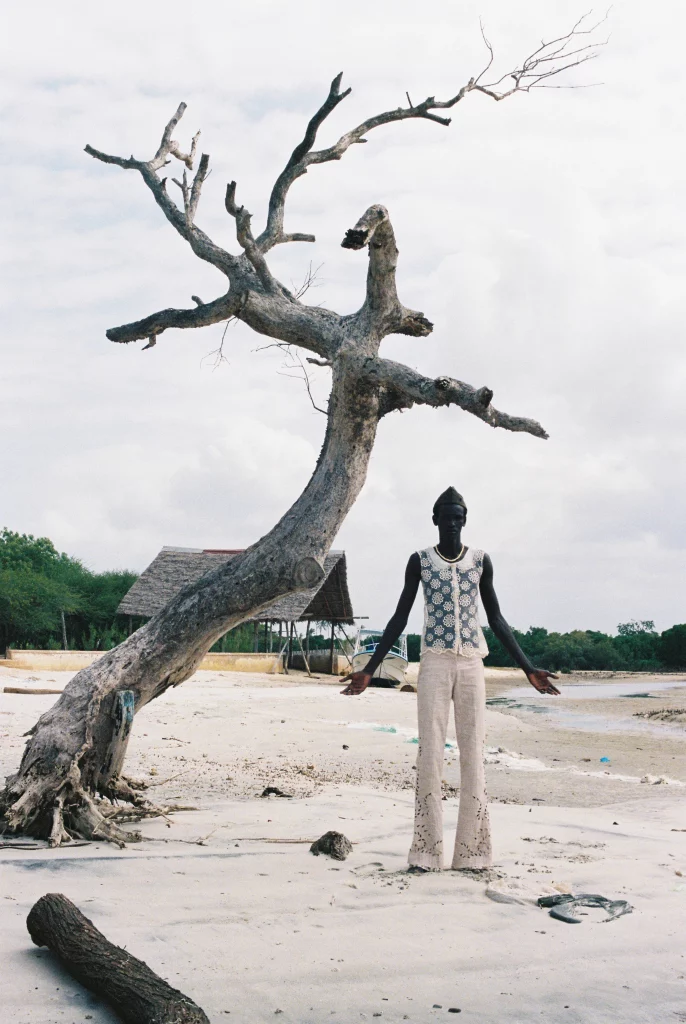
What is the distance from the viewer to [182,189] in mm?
8273

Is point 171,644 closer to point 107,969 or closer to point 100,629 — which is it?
point 107,969

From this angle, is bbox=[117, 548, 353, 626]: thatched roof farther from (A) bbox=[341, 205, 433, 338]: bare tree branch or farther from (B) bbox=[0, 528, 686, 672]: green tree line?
(A) bbox=[341, 205, 433, 338]: bare tree branch

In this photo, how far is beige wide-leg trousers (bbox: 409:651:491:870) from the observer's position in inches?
219

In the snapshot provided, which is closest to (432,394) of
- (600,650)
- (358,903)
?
(358,903)

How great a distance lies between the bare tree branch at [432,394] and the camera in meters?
6.52

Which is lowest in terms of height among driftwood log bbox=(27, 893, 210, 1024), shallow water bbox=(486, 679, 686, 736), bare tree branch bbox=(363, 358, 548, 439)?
shallow water bbox=(486, 679, 686, 736)

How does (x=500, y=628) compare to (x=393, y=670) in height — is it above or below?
above

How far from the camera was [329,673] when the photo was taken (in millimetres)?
33156

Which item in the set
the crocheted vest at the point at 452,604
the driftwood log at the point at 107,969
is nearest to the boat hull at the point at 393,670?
the crocheted vest at the point at 452,604

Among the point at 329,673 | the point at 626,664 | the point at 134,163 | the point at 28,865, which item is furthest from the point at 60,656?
the point at 626,664

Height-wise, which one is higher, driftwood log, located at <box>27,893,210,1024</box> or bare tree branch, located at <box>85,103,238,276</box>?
bare tree branch, located at <box>85,103,238,276</box>

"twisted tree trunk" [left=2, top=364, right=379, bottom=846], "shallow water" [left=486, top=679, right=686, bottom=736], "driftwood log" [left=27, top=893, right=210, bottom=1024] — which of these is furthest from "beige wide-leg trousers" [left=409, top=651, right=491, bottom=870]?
"shallow water" [left=486, top=679, right=686, bottom=736]

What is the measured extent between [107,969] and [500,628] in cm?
321

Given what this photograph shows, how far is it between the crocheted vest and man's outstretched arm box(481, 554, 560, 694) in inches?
2.9
